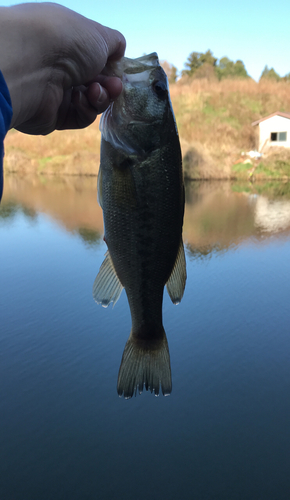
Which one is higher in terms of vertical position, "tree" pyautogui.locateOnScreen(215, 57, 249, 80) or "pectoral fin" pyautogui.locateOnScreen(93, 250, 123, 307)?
"tree" pyautogui.locateOnScreen(215, 57, 249, 80)

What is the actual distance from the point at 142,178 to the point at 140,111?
24 centimetres

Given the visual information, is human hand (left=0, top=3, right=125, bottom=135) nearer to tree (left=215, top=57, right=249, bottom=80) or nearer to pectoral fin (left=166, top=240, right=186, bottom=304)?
pectoral fin (left=166, top=240, right=186, bottom=304)

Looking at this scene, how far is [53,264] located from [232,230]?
5914mm

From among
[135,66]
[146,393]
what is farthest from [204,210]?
[135,66]

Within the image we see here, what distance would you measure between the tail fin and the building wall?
86.0 feet

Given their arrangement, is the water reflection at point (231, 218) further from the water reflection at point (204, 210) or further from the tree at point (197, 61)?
the tree at point (197, 61)

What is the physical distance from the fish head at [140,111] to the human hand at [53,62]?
0.20 ft

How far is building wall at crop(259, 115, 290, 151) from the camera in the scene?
25625 millimetres

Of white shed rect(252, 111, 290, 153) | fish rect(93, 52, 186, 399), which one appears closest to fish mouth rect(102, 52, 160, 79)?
fish rect(93, 52, 186, 399)

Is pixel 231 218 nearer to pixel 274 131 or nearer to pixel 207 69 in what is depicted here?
pixel 274 131

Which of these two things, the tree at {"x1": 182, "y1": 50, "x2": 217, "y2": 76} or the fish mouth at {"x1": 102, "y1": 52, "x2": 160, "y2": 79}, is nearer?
the fish mouth at {"x1": 102, "y1": 52, "x2": 160, "y2": 79}

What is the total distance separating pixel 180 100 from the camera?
3033 cm

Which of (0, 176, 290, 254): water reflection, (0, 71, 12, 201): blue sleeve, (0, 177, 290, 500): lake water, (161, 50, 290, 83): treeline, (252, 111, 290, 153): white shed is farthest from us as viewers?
(161, 50, 290, 83): treeline

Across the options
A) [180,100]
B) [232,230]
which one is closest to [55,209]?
[232,230]
